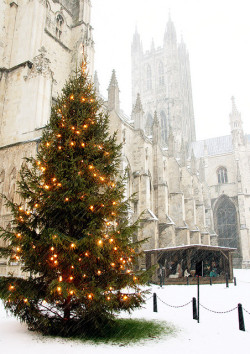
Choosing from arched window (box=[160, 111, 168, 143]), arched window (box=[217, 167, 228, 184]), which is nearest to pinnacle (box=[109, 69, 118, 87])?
arched window (box=[217, 167, 228, 184])

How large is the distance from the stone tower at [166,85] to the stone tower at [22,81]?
3763 cm

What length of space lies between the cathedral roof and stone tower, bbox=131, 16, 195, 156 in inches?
139

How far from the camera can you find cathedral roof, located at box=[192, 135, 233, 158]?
4795cm

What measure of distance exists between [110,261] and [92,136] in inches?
120

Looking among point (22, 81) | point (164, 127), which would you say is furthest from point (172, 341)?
point (164, 127)

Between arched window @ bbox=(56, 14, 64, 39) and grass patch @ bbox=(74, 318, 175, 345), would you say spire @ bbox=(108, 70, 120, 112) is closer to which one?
arched window @ bbox=(56, 14, 64, 39)

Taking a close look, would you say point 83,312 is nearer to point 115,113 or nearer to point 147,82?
point 115,113

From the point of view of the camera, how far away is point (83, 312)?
19.6 ft

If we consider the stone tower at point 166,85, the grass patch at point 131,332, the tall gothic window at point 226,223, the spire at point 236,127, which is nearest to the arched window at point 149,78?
the stone tower at point 166,85

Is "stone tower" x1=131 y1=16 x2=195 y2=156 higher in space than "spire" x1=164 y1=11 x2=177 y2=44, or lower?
lower

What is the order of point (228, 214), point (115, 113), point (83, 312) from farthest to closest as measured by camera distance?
1. point (228, 214)
2. point (115, 113)
3. point (83, 312)

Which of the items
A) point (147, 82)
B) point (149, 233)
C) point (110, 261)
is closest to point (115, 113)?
point (149, 233)

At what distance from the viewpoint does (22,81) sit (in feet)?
50.0

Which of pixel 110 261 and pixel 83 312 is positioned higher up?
pixel 110 261
